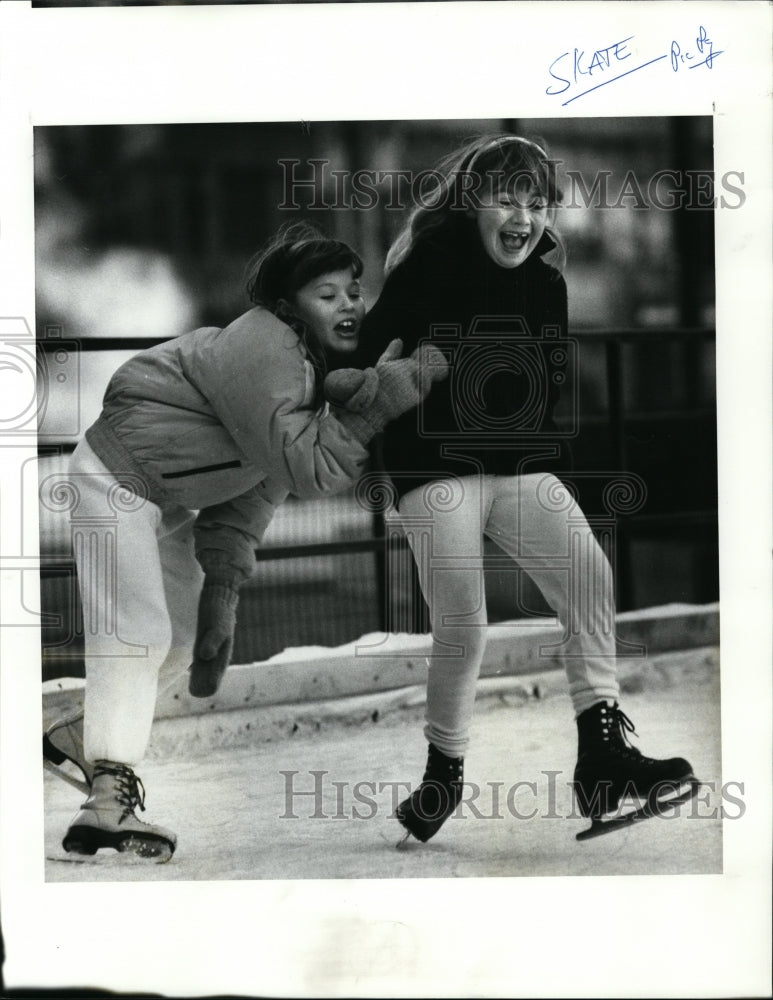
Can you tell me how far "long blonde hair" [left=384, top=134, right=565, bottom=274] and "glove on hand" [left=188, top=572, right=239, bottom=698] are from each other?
0.93 meters

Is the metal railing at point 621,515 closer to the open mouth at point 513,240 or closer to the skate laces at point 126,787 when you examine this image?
the open mouth at point 513,240

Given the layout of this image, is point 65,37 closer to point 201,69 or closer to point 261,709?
point 201,69

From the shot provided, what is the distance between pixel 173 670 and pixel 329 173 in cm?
134

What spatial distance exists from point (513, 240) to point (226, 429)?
890 mm

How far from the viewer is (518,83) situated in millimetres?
3113

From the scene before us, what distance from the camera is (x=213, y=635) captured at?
322 centimetres

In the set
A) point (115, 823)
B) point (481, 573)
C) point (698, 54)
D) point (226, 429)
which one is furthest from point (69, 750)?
point (698, 54)

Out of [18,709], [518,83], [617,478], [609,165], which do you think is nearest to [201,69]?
[518,83]

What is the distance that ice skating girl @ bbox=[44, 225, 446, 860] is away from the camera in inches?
125

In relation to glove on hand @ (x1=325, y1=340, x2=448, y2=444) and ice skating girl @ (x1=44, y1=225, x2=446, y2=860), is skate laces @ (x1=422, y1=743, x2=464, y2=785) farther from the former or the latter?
glove on hand @ (x1=325, y1=340, x2=448, y2=444)

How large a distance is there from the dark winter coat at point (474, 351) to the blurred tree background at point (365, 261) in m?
0.07

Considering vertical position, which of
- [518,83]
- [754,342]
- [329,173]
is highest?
[518,83]

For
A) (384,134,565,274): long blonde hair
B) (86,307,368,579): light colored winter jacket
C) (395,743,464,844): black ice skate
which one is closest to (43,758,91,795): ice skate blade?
(86,307,368,579): light colored winter jacket

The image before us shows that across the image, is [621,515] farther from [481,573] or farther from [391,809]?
[391,809]
